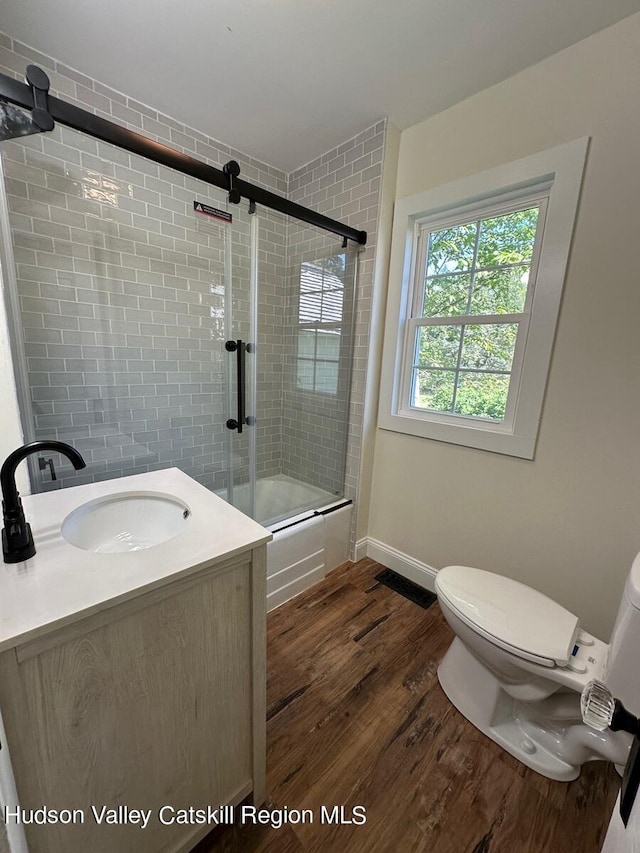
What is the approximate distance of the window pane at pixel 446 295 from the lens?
179cm

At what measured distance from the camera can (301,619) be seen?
1.76 m

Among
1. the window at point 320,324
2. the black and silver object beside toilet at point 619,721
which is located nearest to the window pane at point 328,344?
the window at point 320,324

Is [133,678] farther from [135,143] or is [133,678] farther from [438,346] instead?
[438,346]

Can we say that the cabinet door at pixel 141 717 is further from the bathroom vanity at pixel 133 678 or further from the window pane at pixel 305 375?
the window pane at pixel 305 375

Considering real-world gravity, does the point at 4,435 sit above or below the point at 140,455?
above

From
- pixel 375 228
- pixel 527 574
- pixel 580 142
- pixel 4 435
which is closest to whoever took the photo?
pixel 4 435

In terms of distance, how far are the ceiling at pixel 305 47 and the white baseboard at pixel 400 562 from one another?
2.43 meters

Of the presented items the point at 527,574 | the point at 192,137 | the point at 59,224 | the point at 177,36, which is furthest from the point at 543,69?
the point at 59,224

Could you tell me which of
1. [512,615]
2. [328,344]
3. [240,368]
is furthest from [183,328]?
[512,615]

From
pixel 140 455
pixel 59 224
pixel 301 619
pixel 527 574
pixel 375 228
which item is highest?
pixel 375 228

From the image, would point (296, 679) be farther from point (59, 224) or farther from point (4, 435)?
point (59, 224)

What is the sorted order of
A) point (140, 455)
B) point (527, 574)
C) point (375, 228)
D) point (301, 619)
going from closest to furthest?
1. point (527, 574)
2. point (301, 619)
3. point (375, 228)
4. point (140, 455)

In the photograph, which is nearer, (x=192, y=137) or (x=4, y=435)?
(x=4, y=435)

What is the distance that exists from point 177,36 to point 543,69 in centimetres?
150
